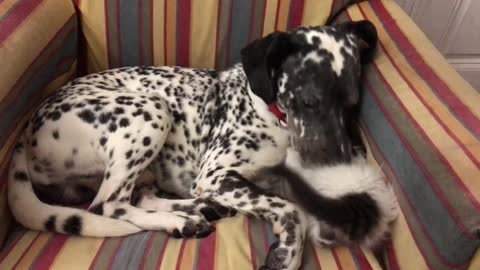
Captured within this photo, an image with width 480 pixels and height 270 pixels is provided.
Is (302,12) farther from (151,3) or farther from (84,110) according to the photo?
(84,110)

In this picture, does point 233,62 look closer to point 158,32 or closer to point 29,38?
point 158,32

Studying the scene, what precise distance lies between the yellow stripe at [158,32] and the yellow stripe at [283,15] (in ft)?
1.40

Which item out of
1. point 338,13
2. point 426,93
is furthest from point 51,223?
point 338,13

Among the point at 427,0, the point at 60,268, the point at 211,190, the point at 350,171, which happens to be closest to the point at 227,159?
the point at 211,190

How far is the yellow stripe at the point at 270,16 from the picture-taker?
1.61 meters

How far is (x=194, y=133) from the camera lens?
1.59m

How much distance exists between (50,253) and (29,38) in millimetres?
633

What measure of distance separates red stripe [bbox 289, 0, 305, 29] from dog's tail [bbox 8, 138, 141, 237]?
3.06ft

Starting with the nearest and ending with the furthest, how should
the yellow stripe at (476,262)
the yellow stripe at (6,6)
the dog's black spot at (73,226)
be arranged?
the yellow stripe at (476,262) < the dog's black spot at (73,226) < the yellow stripe at (6,6)

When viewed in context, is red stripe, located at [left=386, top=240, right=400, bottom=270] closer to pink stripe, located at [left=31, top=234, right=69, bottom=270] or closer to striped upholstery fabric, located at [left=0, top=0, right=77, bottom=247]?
pink stripe, located at [left=31, top=234, right=69, bottom=270]

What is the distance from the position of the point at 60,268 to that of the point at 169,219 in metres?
0.32

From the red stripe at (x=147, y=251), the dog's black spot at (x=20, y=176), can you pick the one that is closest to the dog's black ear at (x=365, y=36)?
the red stripe at (x=147, y=251)

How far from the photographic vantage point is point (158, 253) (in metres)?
1.18

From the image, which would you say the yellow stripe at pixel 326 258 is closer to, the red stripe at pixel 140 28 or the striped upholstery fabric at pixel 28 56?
the striped upholstery fabric at pixel 28 56
